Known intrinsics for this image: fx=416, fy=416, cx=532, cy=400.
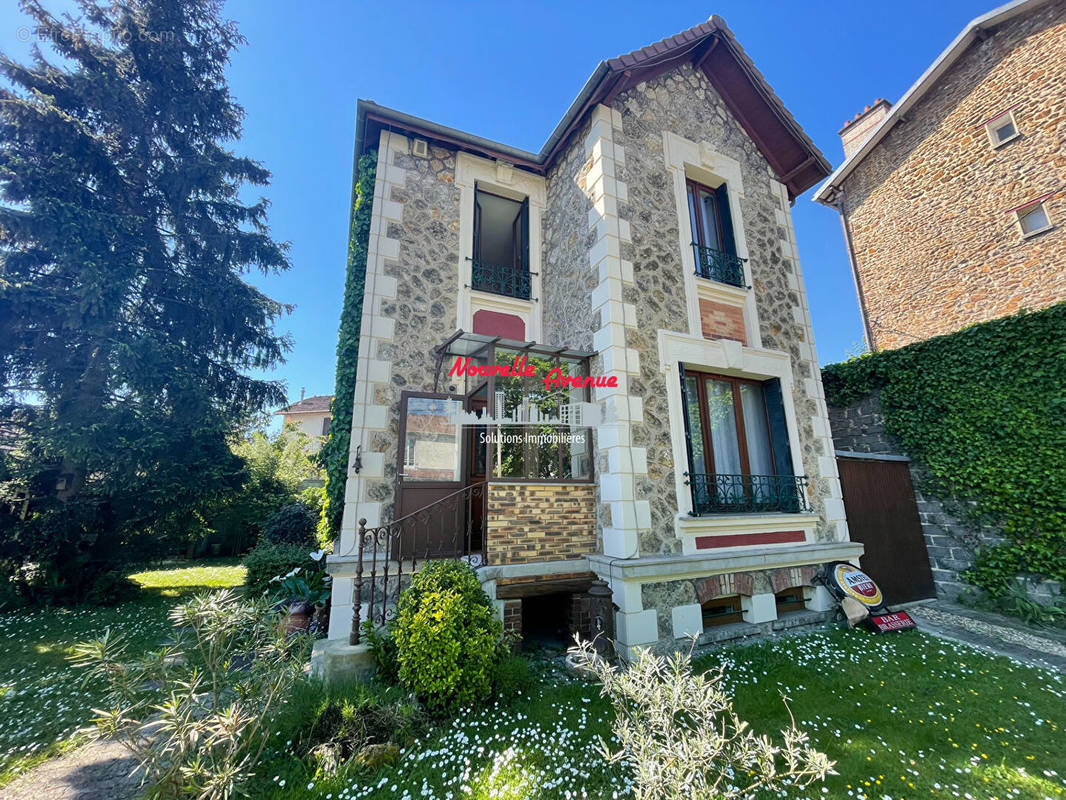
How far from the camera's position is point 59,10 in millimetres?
9508

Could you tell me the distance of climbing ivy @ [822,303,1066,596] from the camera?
19.5ft

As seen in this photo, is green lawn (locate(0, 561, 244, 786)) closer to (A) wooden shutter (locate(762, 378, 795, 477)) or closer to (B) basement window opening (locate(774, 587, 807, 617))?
(B) basement window opening (locate(774, 587, 807, 617))

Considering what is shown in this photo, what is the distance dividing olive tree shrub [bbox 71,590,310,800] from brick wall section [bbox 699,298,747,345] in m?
6.28

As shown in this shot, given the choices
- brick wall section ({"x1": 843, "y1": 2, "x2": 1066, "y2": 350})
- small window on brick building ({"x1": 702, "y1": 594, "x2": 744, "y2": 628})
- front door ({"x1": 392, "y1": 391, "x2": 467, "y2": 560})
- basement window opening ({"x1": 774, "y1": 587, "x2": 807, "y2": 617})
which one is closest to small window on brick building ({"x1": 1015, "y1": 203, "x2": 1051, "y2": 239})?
brick wall section ({"x1": 843, "y1": 2, "x2": 1066, "y2": 350})

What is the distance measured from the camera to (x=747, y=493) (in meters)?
5.96

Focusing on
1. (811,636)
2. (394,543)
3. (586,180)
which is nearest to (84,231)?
(394,543)

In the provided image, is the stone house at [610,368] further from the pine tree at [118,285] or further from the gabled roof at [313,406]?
the gabled roof at [313,406]

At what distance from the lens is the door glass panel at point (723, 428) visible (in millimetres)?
6031

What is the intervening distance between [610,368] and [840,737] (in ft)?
13.0

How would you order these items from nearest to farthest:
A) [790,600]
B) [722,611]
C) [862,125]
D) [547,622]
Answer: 1. [722,611]
2. [790,600]
3. [547,622]
4. [862,125]

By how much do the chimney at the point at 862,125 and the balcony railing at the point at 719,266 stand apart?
10.1m

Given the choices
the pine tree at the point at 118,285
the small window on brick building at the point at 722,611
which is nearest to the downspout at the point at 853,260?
the small window on brick building at the point at 722,611

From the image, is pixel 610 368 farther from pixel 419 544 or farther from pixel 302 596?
pixel 302 596

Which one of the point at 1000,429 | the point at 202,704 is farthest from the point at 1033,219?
the point at 202,704
